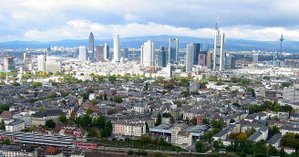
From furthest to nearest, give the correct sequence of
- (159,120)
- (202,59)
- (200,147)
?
1. (202,59)
2. (159,120)
3. (200,147)

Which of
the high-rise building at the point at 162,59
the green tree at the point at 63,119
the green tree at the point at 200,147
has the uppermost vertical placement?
the high-rise building at the point at 162,59

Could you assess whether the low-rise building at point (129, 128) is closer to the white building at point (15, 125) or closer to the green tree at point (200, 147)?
the green tree at point (200, 147)

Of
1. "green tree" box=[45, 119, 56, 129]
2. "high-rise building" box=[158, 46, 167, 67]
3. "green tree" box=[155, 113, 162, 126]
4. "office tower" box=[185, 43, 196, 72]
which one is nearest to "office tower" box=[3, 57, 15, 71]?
"high-rise building" box=[158, 46, 167, 67]

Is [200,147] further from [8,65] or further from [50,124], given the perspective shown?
[8,65]

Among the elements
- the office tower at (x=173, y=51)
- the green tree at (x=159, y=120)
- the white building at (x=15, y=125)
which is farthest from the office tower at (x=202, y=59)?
the white building at (x=15, y=125)

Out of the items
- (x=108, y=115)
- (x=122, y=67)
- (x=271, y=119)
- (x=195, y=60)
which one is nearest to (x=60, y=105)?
(x=108, y=115)

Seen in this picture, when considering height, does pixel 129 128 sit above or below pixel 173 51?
below

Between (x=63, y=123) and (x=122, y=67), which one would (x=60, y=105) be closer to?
(x=63, y=123)

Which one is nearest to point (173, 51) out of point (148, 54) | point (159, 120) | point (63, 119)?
point (148, 54)
